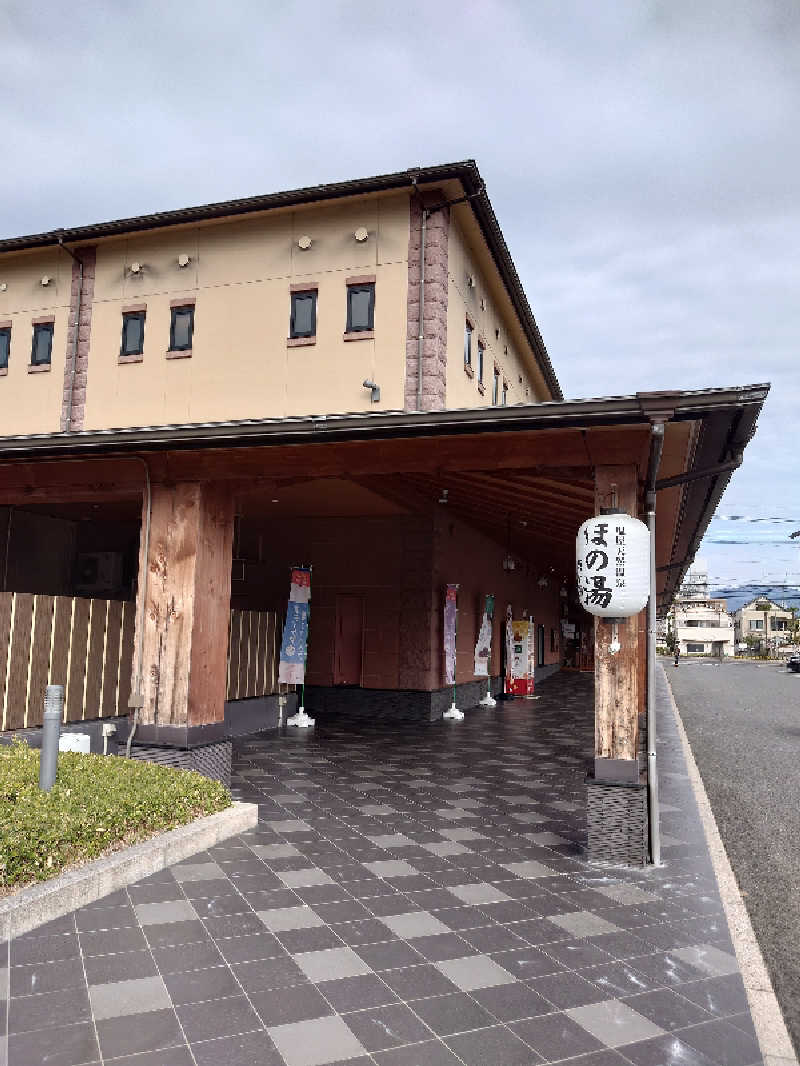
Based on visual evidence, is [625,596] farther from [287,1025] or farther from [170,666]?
[170,666]

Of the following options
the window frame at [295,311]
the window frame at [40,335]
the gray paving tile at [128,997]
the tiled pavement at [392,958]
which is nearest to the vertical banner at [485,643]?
the window frame at [295,311]

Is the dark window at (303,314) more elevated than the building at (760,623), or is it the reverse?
the dark window at (303,314)

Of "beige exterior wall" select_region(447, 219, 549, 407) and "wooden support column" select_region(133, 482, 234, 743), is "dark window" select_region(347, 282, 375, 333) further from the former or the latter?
"wooden support column" select_region(133, 482, 234, 743)

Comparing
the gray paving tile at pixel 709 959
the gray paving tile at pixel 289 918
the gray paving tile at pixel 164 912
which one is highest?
the gray paving tile at pixel 164 912

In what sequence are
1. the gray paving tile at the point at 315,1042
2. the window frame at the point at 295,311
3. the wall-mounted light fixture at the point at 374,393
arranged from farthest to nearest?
1. the window frame at the point at 295,311
2. the wall-mounted light fixture at the point at 374,393
3. the gray paving tile at the point at 315,1042

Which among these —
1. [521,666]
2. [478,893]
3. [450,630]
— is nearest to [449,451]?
[478,893]

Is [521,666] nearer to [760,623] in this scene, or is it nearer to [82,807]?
[82,807]

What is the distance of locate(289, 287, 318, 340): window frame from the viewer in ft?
48.4

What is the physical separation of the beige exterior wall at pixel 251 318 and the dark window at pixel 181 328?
0.48ft

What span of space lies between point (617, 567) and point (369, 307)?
9.44 metres

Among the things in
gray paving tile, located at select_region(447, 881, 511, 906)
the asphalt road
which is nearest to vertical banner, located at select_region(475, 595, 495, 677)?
the asphalt road

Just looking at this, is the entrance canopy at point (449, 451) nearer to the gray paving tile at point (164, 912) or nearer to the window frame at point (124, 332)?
the gray paving tile at point (164, 912)

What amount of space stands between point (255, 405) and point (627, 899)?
11.7 meters

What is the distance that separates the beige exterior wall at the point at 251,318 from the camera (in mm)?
14359
